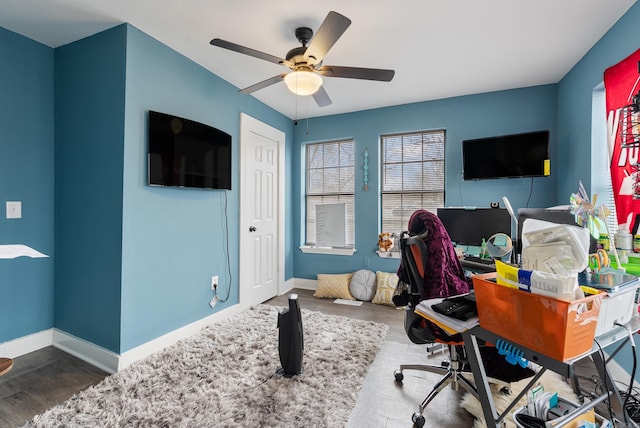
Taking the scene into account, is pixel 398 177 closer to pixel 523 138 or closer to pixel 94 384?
pixel 523 138

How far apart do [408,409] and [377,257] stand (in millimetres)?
2297

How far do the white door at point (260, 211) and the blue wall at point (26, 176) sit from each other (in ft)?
5.44

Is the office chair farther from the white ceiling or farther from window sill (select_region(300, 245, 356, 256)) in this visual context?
window sill (select_region(300, 245, 356, 256))

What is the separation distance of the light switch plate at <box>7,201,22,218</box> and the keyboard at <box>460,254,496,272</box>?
3565 mm

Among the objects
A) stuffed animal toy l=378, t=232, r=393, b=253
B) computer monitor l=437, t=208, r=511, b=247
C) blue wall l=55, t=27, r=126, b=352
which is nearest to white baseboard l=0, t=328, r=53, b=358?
blue wall l=55, t=27, r=126, b=352

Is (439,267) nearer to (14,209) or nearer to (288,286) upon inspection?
(288,286)

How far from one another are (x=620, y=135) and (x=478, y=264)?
1.21 metres

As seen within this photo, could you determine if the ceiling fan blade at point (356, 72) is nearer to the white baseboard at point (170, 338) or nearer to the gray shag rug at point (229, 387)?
the gray shag rug at point (229, 387)

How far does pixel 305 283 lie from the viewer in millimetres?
4309

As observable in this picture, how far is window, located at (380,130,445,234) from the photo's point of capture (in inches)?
146

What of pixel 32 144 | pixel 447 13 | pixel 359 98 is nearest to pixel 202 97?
pixel 32 144

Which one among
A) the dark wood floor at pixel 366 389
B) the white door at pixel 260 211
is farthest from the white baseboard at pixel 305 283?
the dark wood floor at pixel 366 389

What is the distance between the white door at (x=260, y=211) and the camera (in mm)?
3348

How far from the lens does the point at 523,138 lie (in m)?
3.04
